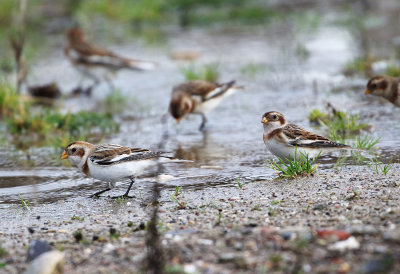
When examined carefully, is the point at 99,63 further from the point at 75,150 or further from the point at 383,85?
the point at 75,150

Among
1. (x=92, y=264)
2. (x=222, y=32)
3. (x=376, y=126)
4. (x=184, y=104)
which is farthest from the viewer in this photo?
(x=222, y=32)

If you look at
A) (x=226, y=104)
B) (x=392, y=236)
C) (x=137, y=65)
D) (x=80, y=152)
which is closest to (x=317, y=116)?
(x=226, y=104)

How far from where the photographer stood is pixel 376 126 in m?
8.70

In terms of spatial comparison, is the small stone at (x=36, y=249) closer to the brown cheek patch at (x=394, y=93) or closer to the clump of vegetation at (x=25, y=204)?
the clump of vegetation at (x=25, y=204)

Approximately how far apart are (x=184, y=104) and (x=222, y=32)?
992 centimetres

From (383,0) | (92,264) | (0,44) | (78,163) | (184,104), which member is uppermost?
(383,0)

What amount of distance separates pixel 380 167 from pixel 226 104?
5.41 meters

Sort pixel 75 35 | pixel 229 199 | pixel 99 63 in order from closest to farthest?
pixel 229 199 → pixel 99 63 → pixel 75 35

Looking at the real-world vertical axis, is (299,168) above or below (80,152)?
below

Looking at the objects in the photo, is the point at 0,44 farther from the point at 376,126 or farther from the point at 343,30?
the point at 376,126

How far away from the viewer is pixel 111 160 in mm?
6371

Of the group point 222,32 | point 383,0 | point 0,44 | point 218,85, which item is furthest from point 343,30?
point 0,44

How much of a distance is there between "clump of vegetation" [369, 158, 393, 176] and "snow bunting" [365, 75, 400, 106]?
2.14 metres

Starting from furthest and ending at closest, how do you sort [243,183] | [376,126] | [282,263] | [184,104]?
[184,104], [376,126], [243,183], [282,263]
